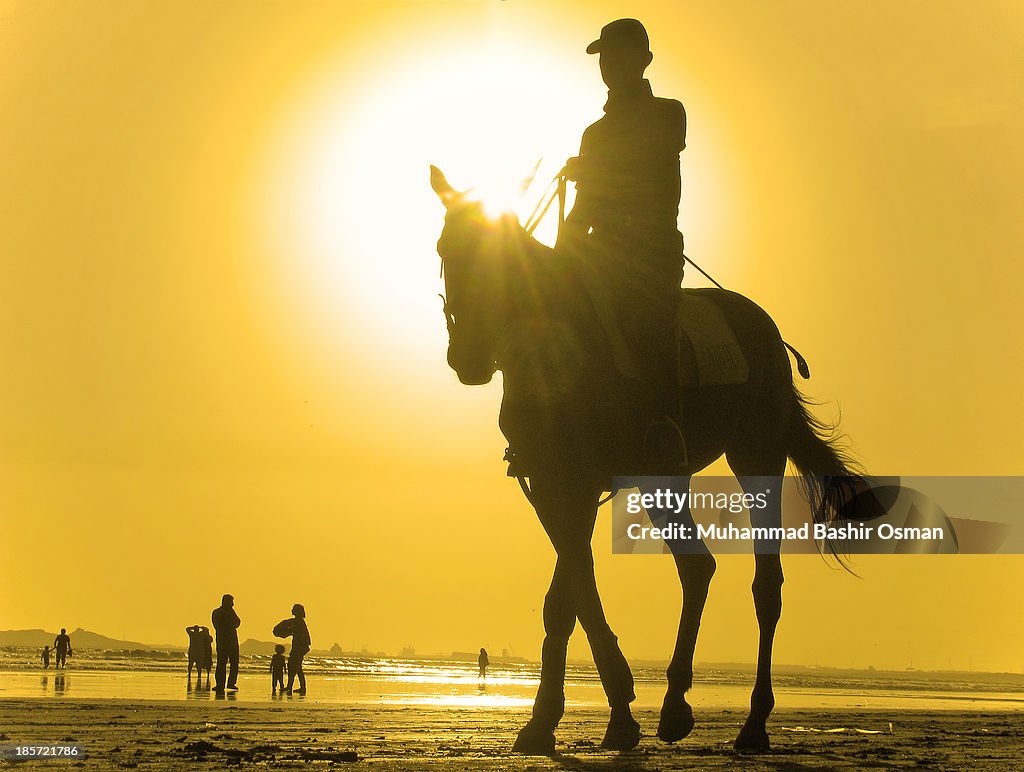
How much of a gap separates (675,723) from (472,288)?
3.44 m

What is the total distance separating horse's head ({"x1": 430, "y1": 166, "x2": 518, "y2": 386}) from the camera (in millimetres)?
8641

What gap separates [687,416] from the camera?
32.5ft

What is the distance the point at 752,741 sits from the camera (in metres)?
9.56

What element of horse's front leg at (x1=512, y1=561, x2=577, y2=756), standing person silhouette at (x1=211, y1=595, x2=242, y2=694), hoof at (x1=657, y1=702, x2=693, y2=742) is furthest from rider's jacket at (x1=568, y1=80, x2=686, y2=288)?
standing person silhouette at (x1=211, y1=595, x2=242, y2=694)

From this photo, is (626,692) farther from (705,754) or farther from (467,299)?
(467,299)

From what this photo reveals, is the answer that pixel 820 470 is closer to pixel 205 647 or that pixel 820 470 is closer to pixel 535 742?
pixel 535 742

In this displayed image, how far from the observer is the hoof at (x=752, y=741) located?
9484 mm

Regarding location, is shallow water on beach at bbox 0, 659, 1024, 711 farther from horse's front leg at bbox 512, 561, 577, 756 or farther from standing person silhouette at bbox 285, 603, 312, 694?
horse's front leg at bbox 512, 561, 577, 756

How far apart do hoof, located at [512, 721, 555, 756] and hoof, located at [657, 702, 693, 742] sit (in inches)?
33.6

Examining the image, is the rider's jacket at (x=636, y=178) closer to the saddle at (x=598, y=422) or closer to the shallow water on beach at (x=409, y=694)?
the saddle at (x=598, y=422)

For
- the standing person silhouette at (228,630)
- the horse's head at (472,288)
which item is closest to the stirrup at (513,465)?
the horse's head at (472,288)

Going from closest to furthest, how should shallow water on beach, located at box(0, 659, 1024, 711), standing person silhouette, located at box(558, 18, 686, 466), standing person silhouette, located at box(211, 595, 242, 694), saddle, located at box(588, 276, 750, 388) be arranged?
saddle, located at box(588, 276, 750, 388), standing person silhouette, located at box(558, 18, 686, 466), shallow water on beach, located at box(0, 659, 1024, 711), standing person silhouette, located at box(211, 595, 242, 694)

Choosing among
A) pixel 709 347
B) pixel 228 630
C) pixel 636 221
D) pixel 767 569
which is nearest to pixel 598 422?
pixel 709 347

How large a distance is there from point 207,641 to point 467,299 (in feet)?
76.9
